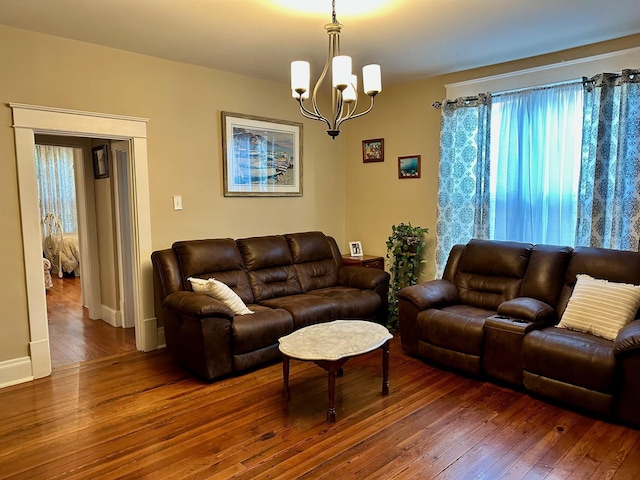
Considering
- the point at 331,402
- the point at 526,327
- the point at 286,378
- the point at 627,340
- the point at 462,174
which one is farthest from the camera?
the point at 462,174

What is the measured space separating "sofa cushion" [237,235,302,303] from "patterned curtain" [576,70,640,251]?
2.62 metres

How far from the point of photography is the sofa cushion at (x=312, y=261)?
4617mm

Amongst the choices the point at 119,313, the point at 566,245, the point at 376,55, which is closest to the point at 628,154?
the point at 566,245

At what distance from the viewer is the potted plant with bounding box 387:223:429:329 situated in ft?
15.6

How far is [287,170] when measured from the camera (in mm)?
5008

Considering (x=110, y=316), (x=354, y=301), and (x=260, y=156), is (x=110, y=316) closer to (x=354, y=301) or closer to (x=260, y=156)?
(x=260, y=156)

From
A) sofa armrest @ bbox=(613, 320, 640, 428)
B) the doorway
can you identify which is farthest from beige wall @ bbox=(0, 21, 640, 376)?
sofa armrest @ bbox=(613, 320, 640, 428)

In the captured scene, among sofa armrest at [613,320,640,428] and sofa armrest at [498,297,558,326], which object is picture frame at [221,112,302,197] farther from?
sofa armrest at [613,320,640,428]

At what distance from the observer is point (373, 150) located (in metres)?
5.29

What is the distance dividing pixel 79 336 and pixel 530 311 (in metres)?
4.12

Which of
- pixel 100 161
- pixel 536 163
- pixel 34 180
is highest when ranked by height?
pixel 100 161

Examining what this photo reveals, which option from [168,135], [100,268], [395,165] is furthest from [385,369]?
[100,268]

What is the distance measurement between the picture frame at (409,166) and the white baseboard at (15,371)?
3.88 meters

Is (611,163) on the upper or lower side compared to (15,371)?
upper
